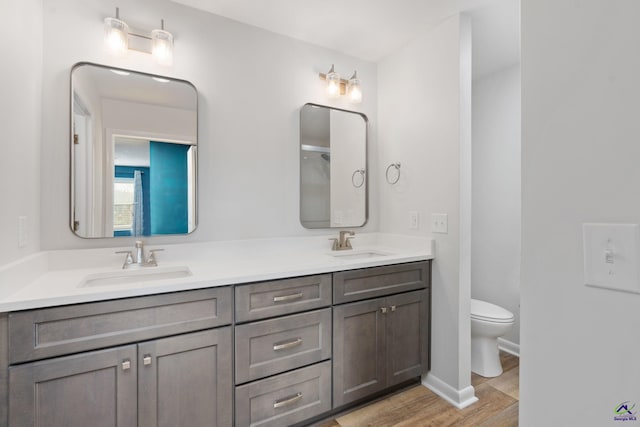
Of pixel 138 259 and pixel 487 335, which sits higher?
pixel 138 259

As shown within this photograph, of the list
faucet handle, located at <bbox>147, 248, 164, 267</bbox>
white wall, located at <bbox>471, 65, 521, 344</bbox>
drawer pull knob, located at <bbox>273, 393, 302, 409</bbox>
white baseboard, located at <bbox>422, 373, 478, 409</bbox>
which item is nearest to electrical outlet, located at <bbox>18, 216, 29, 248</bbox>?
faucet handle, located at <bbox>147, 248, 164, 267</bbox>

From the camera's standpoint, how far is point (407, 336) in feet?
6.43

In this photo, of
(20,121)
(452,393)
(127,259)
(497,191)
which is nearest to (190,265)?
(127,259)

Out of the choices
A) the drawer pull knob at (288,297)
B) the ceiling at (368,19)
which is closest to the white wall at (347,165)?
the ceiling at (368,19)

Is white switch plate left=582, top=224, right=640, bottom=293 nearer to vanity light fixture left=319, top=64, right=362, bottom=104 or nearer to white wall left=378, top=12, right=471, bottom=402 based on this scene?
white wall left=378, top=12, right=471, bottom=402

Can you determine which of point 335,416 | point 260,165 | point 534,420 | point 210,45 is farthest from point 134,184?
point 534,420

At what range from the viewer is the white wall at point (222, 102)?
→ 1.55 metres

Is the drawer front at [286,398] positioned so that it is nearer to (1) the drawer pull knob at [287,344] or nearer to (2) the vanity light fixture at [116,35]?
(1) the drawer pull knob at [287,344]

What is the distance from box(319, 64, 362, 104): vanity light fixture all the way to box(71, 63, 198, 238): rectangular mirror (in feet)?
3.25

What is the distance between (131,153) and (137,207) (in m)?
0.31

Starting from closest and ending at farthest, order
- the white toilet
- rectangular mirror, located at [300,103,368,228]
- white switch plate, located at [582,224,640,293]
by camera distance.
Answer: white switch plate, located at [582,224,640,293] → the white toilet → rectangular mirror, located at [300,103,368,228]

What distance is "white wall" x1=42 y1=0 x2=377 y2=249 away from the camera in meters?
1.55

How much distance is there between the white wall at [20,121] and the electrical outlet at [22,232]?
0.06 ft

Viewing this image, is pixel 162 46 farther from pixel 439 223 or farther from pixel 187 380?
pixel 439 223
